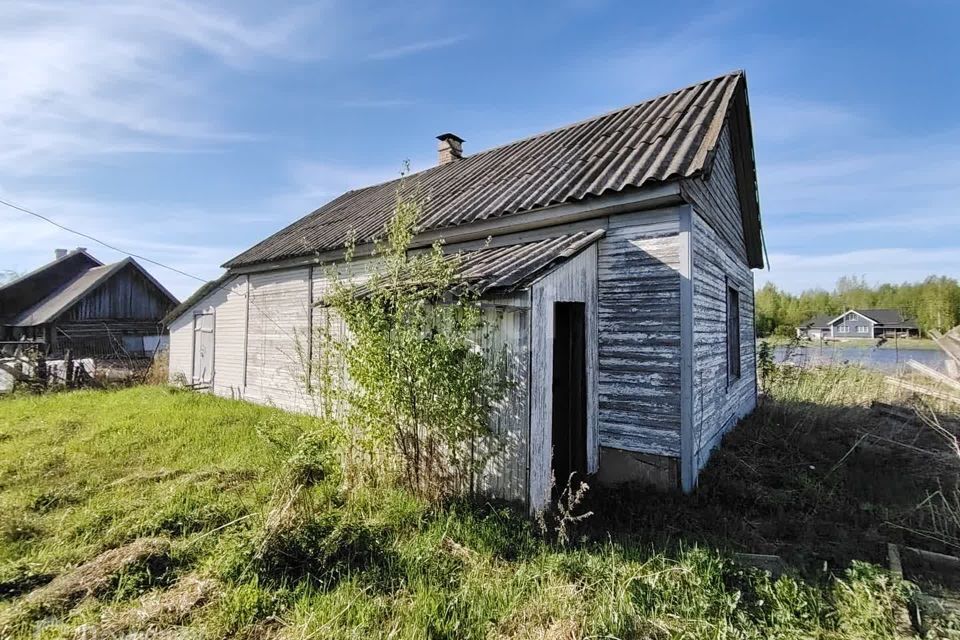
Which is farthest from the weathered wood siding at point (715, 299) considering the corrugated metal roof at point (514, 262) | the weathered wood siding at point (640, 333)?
the corrugated metal roof at point (514, 262)

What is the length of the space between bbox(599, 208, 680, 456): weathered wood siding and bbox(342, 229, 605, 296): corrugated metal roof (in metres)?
0.48

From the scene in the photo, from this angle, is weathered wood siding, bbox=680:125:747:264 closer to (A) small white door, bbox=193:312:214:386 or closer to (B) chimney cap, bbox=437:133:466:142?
(B) chimney cap, bbox=437:133:466:142

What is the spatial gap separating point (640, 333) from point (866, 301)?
3462 inches

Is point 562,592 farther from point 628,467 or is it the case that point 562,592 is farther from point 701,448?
point 701,448

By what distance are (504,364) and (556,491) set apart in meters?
1.84

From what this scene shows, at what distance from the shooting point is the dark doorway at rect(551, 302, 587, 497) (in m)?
5.70

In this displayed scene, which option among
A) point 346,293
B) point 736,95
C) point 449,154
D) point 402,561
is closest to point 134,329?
point 449,154

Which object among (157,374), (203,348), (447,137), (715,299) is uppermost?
(447,137)

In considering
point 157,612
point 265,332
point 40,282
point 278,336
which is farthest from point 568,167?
point 40,282

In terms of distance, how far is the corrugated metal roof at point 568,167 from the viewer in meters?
5.80

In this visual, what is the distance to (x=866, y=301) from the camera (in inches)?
2781

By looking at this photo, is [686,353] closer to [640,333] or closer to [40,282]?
[640,333]

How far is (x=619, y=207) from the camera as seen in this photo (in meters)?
5.70

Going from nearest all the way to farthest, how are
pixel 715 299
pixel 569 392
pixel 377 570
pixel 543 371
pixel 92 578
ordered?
1. pixel 92 578
2. pixel 377 570
3. pixel 543 371
4. pixel 569 392
5. pixel 715 299
